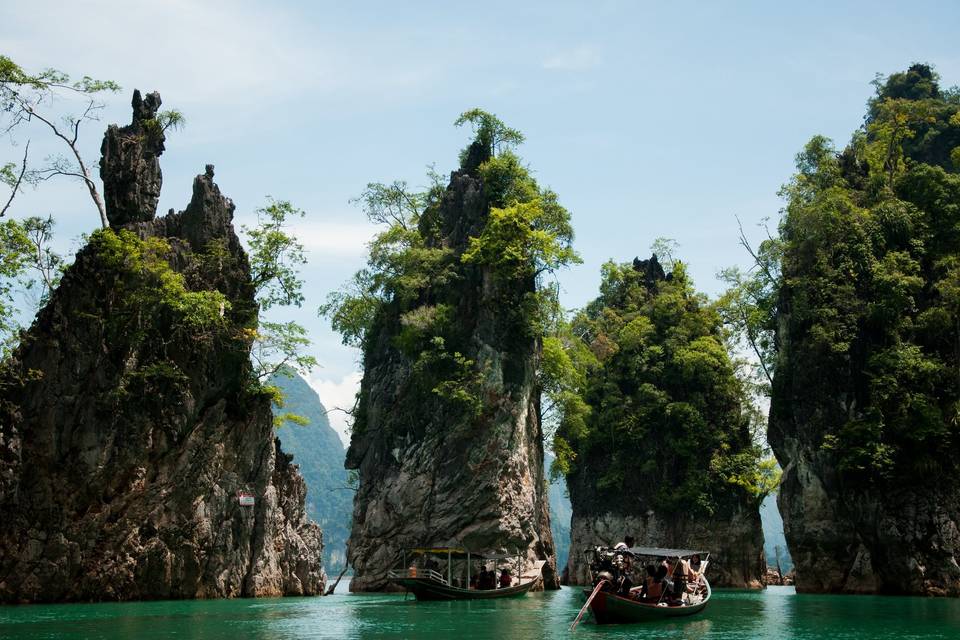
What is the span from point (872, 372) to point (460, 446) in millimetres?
19086

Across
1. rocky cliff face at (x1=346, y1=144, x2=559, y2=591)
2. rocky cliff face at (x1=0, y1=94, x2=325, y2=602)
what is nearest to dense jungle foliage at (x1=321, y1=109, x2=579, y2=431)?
rocky cliff face at (x1=346, y1=144, x2=559, y2=591)

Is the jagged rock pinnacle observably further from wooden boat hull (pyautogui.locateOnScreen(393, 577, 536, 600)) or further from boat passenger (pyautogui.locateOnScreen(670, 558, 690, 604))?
boat passenger (pyautogui.locateOnScreen(670, 558, 690, 604))

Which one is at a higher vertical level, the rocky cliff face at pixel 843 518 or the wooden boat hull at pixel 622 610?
the rocky cliff face at pixel 843 518

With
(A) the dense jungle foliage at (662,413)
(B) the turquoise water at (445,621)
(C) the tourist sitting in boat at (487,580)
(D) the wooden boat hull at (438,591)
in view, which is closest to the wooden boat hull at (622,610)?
(B) the turquoise water at (445,621)

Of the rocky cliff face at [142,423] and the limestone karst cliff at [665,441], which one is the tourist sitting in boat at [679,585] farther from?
the limestone karst cliff at [665,441]

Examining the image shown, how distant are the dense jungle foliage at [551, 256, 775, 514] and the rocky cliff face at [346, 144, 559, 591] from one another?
7466 millimetres

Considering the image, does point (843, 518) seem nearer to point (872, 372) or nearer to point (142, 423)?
point (872, 372)

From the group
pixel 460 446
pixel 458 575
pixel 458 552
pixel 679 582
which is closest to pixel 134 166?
pixel 460 446

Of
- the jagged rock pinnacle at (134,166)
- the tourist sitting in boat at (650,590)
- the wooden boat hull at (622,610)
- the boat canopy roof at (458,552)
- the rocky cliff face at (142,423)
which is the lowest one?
the wooden boat hull at (622,610)

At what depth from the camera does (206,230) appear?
37250 mm

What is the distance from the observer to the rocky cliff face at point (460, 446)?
137 ft

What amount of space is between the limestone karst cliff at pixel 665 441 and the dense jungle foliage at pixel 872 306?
7.71 meters

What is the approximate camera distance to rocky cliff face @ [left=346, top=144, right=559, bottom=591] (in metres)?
41.9

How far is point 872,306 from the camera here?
39812mm
